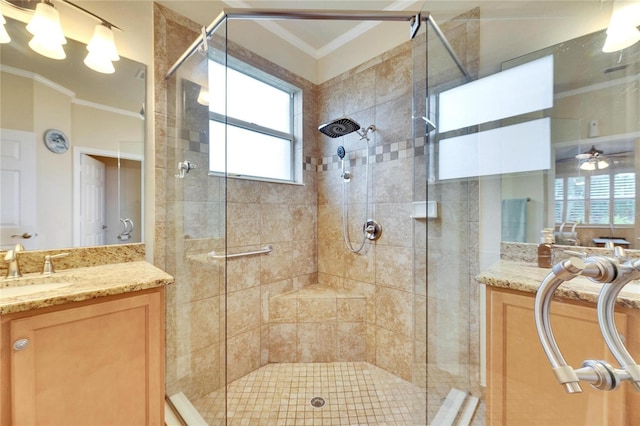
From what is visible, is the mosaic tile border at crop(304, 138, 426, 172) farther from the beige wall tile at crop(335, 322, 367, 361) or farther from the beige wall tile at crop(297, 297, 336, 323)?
the beige wall tile at crop(335, 322, 367, 361)

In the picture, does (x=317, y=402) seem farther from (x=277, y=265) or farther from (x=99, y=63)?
(x=99, y=63)

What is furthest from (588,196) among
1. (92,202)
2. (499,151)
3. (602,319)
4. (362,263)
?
(92,202)

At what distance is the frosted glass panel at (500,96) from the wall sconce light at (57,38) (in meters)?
1.91

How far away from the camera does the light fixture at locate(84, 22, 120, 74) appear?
128cm

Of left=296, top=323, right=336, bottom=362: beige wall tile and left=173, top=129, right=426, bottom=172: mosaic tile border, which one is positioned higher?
left=173, top=129, right=426, bottom=172: mosaic tile border

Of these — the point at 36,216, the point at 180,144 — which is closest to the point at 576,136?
the point at 180,144

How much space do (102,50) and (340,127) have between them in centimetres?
146

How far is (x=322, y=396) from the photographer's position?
156cm

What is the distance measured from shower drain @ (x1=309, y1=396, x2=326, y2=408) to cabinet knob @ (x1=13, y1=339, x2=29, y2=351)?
1372 millimetres

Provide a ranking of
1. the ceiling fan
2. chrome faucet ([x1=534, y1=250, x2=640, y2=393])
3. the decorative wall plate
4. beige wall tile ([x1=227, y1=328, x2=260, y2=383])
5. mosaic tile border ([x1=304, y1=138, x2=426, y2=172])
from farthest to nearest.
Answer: beige wall tile ([x1=227, y1=328, x2=260, y2=383]), mosaic tile border ([x1=304, y1=138, x2=426, y2=172]), the decorative wall plate, the ceiling fan, chrome faucet ([x1=534, y1=250, x2=640, y2=393])

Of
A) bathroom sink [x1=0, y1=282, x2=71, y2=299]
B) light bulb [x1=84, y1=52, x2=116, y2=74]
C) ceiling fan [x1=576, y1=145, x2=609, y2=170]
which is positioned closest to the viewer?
bathroom sink [x1=0, y1=282, x2=71, y2=299]

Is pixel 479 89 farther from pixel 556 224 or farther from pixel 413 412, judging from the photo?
pixel 413 412

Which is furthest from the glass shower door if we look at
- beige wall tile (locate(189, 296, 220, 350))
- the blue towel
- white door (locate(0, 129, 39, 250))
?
the blue towel

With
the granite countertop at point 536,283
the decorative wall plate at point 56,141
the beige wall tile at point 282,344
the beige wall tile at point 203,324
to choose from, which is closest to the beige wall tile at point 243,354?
the beige wall tile at point 282,344
